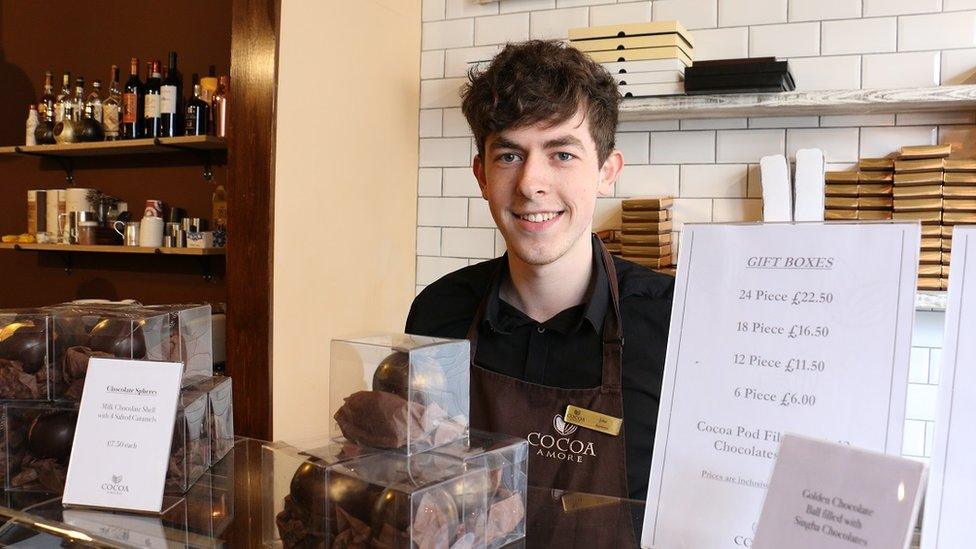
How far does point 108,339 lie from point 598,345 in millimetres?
953

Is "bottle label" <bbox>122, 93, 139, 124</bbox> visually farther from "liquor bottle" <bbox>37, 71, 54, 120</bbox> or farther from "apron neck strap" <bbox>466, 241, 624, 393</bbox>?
"apron neck strap" <bbox>466, 241, 624, 393</bbox>

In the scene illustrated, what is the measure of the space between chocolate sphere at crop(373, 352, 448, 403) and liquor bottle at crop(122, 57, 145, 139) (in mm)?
3036

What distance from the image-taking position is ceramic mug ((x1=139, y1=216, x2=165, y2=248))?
347 cm

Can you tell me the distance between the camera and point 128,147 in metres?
3.55

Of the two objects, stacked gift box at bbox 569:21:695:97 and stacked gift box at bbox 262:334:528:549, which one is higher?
stacked gift box at bbox 569:21:695:97

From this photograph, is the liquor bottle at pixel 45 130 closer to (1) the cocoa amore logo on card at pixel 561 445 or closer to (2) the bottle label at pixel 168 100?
(2) the bottle label at pixel 168 100

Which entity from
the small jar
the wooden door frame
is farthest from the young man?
the small jar

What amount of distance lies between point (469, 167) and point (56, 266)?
91.8 inches

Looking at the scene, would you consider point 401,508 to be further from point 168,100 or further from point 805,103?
point 168,100

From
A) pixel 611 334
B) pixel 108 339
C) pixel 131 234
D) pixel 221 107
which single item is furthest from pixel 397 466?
pixel 131 234

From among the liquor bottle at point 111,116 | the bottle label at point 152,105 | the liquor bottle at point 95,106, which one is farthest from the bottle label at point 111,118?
the bottle label at point 152,105

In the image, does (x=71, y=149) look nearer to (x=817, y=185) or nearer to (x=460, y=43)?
(x=460, y=43)

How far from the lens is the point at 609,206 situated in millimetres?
3031

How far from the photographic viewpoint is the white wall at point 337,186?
2.72 metres
